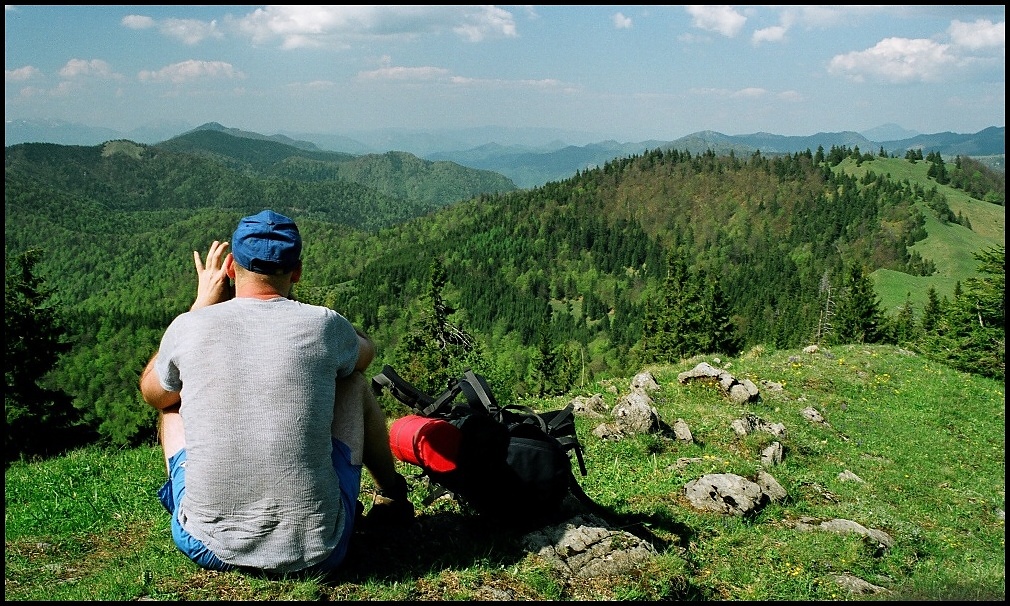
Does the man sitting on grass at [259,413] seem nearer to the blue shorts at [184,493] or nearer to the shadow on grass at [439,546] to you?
the blue shorts at [184,493]

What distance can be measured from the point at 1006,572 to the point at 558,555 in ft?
16.0

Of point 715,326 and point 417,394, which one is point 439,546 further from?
point 715,326

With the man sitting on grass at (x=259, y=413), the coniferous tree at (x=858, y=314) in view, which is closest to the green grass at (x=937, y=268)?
the coniferous tree at (x=858, y=314)

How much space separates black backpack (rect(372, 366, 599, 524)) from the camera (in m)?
5.49

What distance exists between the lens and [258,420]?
420 cm

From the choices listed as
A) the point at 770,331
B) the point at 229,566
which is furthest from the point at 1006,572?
the point at 770,331

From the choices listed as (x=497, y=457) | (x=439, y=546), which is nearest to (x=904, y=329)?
(x=497, y=457)

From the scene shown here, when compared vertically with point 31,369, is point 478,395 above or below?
above

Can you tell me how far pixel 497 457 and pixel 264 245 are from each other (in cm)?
259

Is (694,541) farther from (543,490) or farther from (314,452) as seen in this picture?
(314,452)

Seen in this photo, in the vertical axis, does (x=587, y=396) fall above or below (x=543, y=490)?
below

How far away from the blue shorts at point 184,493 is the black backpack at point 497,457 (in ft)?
3.11

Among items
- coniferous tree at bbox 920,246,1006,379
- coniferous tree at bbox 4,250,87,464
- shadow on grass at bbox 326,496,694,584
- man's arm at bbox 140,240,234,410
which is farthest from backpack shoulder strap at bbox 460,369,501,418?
coniferous tree at bbox 920,246,1006,379

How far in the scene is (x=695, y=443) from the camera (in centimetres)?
1085
